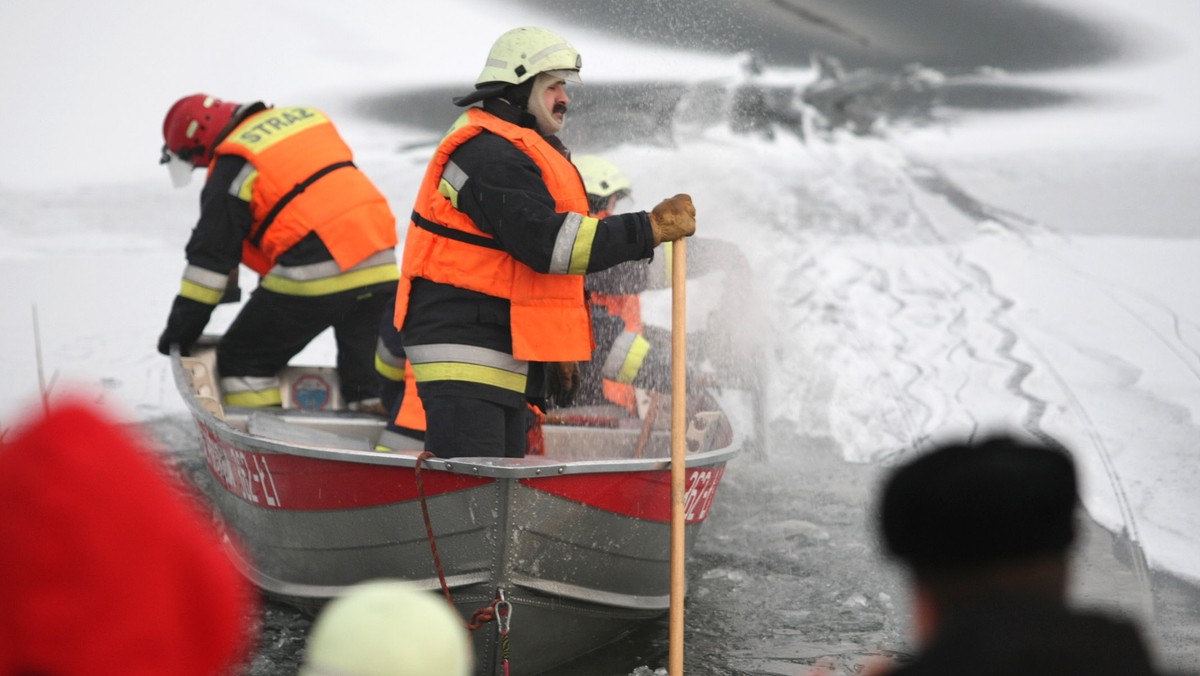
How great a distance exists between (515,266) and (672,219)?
19.8 inches

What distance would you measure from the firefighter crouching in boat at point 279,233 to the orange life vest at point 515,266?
1.45m

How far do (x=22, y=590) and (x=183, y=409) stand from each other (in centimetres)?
669

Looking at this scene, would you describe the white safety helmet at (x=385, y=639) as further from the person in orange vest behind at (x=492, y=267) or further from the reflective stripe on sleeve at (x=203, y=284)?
the reflective stripe on sleeve at (x=203, y=284)

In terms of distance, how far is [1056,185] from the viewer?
12117 mm

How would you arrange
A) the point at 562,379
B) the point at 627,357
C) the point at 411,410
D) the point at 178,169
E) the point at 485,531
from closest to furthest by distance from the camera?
the point at 485,531
the point at 562,379
the point at 411,410
the point at 627,357
the point at 178,169

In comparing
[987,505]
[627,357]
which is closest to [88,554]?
[987,505]

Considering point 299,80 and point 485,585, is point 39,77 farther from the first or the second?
point 485,585

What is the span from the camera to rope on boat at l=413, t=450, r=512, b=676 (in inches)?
158

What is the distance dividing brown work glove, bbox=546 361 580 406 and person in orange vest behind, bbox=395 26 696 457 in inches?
4.3

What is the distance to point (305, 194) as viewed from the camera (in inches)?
226

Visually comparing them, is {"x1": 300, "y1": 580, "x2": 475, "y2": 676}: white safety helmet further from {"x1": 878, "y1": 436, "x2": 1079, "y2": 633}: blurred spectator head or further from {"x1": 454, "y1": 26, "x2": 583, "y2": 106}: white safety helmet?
{"x1": 454, "y1": 26, "x2": 583, "y2": 106}: white safety helmet

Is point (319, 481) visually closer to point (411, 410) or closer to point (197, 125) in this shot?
point (411, 410)

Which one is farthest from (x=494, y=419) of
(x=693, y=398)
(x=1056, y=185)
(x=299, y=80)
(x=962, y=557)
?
(x=299, y=80)

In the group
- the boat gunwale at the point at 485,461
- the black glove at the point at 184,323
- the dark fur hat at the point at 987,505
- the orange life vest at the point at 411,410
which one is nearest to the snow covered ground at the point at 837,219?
the boat gunwale at the point at 485,461
